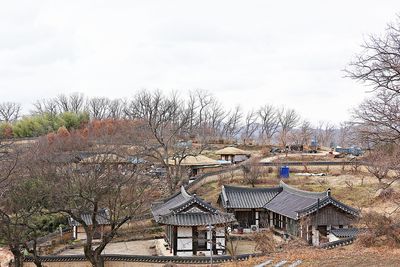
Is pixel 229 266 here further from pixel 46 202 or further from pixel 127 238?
pixel 127 238

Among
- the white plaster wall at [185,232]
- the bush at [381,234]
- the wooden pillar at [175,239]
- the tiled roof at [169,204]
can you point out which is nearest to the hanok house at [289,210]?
the tiled roof at [169,204]

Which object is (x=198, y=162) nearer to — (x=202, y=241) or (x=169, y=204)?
(x=169, y=204)

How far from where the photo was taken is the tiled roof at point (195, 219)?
26062 millimetres

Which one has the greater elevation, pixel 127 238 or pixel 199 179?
pixel 199 179

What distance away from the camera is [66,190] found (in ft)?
91.5

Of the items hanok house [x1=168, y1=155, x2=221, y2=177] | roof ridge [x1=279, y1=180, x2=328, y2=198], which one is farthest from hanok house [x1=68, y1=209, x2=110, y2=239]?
hanok house [x1=168, y1=155, x2=221, y2=177]

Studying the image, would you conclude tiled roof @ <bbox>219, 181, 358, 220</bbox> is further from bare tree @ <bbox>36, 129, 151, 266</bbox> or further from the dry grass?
the dry grass

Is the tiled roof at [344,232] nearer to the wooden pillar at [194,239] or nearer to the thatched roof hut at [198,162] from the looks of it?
the wooden pillar at [194,239]

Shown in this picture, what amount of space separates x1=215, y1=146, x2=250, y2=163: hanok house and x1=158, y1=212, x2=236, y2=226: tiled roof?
29.9m

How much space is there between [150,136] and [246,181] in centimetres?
1664

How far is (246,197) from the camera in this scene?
113 feet

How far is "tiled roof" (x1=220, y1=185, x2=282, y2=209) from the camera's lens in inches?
1319

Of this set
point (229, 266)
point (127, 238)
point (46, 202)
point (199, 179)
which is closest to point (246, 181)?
point (199, 179)

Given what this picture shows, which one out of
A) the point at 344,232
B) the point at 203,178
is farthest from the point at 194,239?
the point at 203,178
